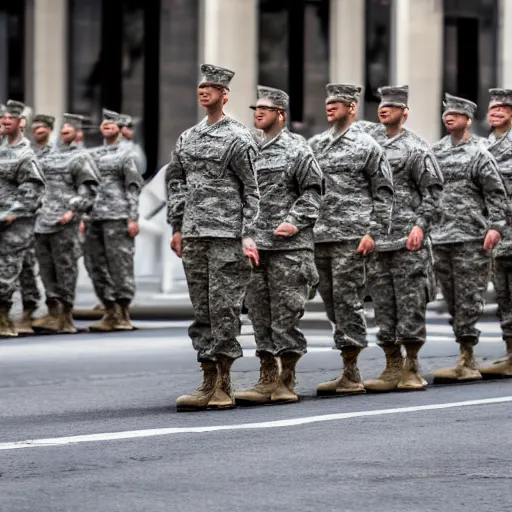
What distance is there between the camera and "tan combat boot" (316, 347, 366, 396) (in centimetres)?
1273

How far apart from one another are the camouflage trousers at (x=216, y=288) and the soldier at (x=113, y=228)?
7034 millimetres

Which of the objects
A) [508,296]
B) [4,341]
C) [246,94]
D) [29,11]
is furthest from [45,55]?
[508,296]

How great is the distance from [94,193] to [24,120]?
126 cm

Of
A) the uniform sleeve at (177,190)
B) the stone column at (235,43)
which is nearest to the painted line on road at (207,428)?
the uniform sleeve at (177,190)

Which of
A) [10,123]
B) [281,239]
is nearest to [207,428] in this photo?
[281,239]

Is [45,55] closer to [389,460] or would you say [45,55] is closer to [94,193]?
[94,193]

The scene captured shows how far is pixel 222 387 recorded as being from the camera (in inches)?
467

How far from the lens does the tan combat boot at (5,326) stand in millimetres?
17766

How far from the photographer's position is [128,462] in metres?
9.43

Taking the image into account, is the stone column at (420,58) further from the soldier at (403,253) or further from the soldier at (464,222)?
the soldier at (403,253)

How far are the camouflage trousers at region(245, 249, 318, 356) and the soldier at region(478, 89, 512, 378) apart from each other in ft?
7.78

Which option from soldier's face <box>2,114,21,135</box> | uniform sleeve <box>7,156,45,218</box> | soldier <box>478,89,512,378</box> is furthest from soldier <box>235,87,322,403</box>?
soldier's face <box>2,114,21,135</box>

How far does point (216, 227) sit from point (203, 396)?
39.0 inches

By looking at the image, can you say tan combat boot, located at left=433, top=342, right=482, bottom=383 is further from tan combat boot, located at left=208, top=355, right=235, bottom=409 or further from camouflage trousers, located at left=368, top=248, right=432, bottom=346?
tan combat boot, located at left=208, top=355, right=235, bottom=409
